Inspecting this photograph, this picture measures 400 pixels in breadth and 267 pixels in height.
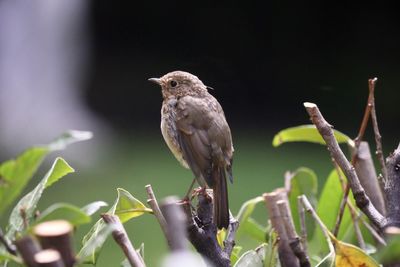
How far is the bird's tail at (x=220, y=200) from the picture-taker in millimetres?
1644

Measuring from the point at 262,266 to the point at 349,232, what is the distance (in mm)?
449

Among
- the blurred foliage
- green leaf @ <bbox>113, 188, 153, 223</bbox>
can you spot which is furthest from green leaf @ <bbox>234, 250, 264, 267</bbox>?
green leaf @ <bbox>113, 188, 153, 223</bbox>

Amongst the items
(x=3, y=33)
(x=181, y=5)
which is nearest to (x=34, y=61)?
(x=3, y=33)

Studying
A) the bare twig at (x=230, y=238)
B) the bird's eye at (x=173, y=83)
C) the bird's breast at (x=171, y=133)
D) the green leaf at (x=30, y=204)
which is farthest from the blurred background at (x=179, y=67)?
the green leaf at (x=30, y=204)

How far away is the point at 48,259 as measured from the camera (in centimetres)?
89

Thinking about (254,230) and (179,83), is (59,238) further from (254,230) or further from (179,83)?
(179,83)

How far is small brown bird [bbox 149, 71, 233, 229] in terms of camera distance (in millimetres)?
2191

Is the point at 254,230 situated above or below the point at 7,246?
below

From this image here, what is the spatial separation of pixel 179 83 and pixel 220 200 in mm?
790

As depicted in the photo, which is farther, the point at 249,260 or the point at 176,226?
the point at 249,260

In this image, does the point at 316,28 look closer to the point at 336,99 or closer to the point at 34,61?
the point at 336,99

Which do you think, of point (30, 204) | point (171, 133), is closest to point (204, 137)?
point (171, 133)

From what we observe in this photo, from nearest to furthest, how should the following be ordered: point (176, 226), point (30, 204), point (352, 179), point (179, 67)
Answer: point (176, 226) < point (30, 204) < point (352, 179) < point (179, 67)

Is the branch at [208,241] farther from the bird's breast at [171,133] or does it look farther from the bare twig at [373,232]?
the bird's breast at [171,133]
